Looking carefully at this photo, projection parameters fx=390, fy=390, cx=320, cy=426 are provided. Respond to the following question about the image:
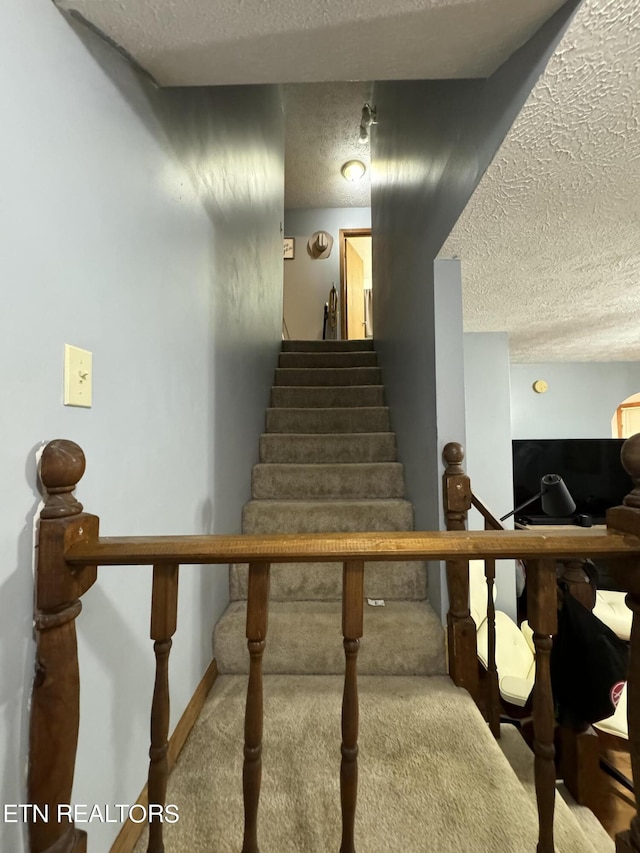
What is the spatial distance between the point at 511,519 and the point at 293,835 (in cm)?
255

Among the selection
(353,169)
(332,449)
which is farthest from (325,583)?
(353,169)

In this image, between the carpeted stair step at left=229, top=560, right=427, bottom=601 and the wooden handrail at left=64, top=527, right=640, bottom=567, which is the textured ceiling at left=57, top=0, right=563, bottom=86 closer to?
the wooden handrail at left=64, top=527, right=640, bottom=567

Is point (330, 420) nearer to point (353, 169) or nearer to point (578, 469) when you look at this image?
point (578, 469)

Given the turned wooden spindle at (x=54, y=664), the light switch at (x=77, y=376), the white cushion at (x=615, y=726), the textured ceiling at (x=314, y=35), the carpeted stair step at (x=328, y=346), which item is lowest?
the white cushion at (x=615, y=726)

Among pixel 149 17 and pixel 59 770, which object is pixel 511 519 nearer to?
pixel 59 770

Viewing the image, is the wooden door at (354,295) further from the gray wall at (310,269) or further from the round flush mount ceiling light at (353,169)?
the round flush mount ceiling light at (353,169)

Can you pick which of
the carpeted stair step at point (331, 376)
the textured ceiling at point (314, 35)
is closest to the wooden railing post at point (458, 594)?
the textured ceiling at point (314, 35)

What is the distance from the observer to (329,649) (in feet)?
5.03

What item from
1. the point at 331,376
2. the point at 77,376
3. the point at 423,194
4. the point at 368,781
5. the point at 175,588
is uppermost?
the point at 423,194

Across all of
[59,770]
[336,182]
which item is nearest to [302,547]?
[59,770]

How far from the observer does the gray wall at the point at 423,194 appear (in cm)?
104

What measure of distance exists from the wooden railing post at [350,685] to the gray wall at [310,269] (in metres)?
4.93

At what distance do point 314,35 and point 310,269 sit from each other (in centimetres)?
474

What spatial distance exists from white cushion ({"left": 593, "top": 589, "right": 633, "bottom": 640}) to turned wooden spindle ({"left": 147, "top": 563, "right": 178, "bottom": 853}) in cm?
261
